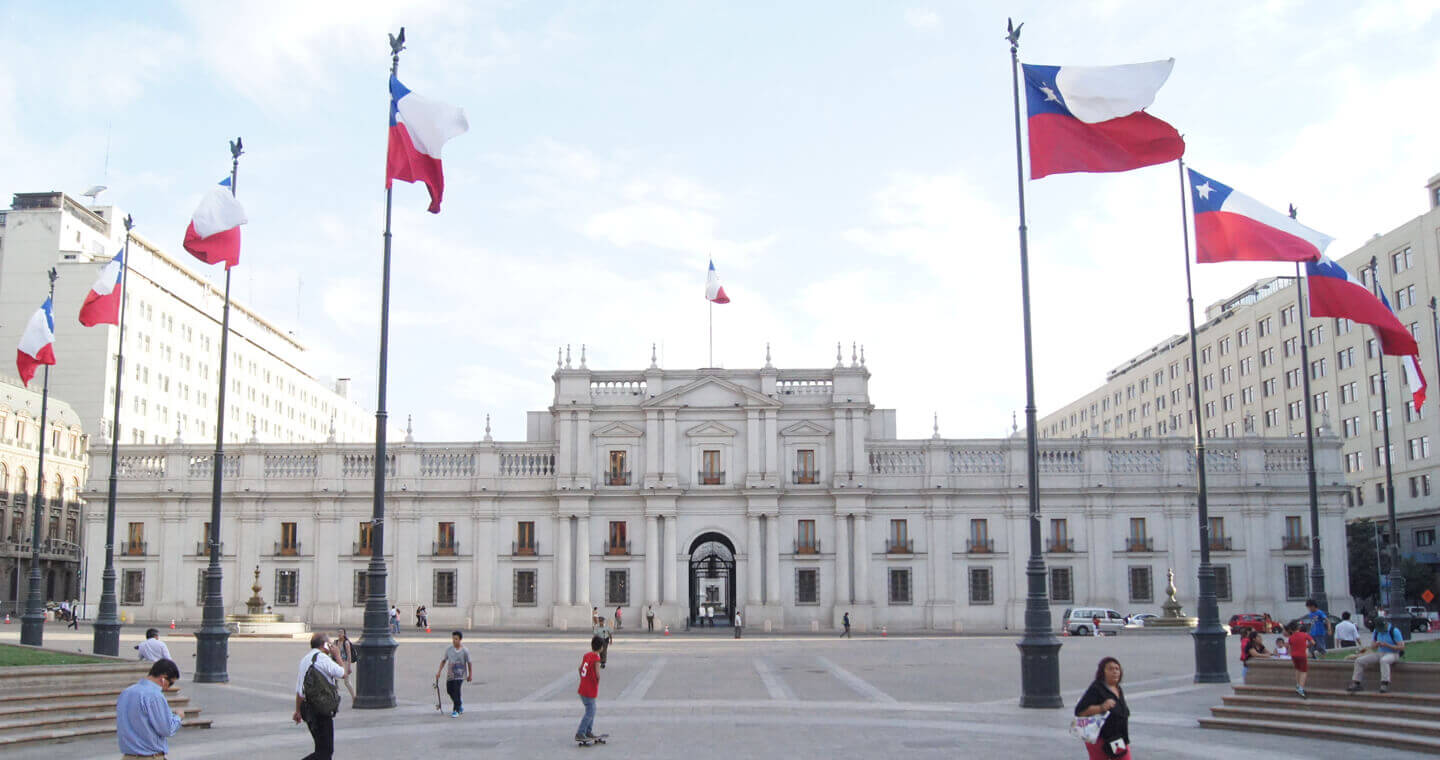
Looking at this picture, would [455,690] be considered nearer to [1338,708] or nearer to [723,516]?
[1338,708]

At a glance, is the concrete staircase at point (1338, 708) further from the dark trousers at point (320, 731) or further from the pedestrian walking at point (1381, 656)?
the dark trousers at point (320, 731)

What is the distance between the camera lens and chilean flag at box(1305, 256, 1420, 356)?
25.0 m

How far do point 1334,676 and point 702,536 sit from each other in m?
47.3

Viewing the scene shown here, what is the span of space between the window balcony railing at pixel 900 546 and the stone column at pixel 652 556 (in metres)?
12.6

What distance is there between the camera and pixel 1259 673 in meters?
21.2

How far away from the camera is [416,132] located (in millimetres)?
23906

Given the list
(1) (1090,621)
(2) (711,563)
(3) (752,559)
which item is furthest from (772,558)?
(1) (1090,621)

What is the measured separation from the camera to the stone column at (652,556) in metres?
63.9

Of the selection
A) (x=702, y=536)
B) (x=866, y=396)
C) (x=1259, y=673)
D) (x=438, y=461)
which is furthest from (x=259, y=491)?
(x=1259, y=673)

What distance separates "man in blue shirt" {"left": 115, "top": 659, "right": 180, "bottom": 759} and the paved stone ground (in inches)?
226

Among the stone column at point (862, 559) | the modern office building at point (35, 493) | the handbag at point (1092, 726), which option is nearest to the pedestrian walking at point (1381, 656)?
the handbag at point (1092, 726)

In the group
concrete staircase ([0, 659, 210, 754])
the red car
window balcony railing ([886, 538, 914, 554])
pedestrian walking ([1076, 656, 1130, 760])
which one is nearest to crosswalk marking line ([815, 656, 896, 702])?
concrete staircase ([0, 659, 210, 754])

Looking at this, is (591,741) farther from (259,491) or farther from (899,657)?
(259,491)

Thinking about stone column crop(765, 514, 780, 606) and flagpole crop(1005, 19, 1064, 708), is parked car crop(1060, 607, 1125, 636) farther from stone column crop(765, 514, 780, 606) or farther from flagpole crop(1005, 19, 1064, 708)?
flagpole crop(1005, 19, 1064, 708)
